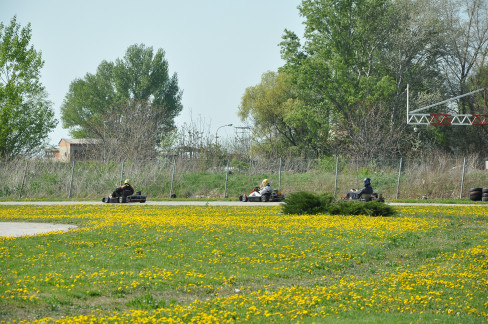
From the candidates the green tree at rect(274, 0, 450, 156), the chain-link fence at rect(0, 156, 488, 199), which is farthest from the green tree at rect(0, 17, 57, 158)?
the green tree at rect(274, 0, 450, 156)

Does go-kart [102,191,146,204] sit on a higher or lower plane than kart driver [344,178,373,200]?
lower

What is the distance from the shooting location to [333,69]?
60.6 metres

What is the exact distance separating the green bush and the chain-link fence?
14.2 m

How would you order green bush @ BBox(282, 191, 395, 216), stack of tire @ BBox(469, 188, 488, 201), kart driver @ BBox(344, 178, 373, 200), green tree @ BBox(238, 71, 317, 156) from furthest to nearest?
green tree @ BBox(238, 71, 317, 156) < stack of tire @ BBox(469, 188, 488, 201) < kart driver @ BBox(344, 178, 373, 200) < green bush @ BBox(282, 191, 395, 216)

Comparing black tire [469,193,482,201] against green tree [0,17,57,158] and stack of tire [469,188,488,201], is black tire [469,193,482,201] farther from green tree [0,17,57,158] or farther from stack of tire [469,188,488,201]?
green tree [0,17,57,158]

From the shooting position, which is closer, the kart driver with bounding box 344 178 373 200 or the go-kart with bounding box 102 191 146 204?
the kart driver with bounding box 344 178 373 200

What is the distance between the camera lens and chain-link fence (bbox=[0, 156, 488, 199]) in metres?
40.3

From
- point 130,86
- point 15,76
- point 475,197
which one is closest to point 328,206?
A: point 475,197

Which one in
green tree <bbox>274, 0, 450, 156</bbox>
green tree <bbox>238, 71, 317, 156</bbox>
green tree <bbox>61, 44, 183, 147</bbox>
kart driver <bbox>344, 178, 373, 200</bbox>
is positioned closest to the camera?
kart driver <bbox>344, 178, 373, 200</bbox>

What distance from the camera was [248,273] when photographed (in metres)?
12.0

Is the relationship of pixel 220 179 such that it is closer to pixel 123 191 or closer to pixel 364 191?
pixel 123 191

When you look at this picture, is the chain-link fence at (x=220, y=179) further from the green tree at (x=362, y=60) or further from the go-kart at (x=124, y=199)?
the green tree at (x=362, y=60)

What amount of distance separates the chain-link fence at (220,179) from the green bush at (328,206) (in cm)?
1421

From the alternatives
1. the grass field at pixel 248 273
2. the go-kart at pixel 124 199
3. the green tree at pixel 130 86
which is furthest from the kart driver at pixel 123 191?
the green tree at pixel 130 86
